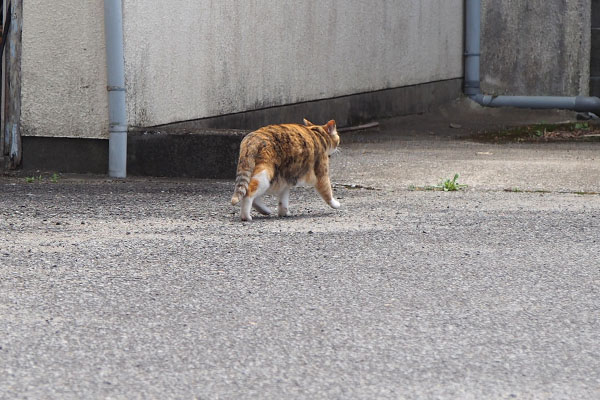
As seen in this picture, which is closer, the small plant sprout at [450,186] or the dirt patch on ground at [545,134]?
the small plant sprout at [450,186]

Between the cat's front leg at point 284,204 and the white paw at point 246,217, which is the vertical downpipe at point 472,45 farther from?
the white paw at point 246,217

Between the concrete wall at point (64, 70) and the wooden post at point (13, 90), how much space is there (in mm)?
42

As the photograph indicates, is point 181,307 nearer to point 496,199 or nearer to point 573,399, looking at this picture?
point 573,399

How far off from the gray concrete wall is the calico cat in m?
8.76

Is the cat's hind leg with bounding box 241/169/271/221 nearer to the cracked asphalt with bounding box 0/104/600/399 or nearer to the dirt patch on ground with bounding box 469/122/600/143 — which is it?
the cracked asphalt with bounding box 0/104/600/399

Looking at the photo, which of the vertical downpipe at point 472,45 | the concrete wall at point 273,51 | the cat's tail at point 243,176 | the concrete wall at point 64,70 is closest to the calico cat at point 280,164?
the cat's tail at point 243,176

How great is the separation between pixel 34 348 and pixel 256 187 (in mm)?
2724

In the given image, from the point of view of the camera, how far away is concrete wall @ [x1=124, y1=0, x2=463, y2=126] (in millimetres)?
8617

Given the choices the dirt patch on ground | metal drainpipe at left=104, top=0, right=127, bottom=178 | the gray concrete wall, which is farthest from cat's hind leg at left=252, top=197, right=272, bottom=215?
the gray concrete wall

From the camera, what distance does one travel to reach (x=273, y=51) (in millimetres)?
10719

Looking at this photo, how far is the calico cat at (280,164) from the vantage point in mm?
6230

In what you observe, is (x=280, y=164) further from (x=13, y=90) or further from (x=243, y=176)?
(x=13, y=90)

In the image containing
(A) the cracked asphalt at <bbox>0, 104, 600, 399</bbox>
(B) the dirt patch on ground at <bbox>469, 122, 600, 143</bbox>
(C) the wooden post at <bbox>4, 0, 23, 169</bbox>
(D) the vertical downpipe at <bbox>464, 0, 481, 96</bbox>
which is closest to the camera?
(A) the cracked asphalt at <bbox>0, 104, 600, 399</bbox>

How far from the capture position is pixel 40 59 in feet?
28.0
